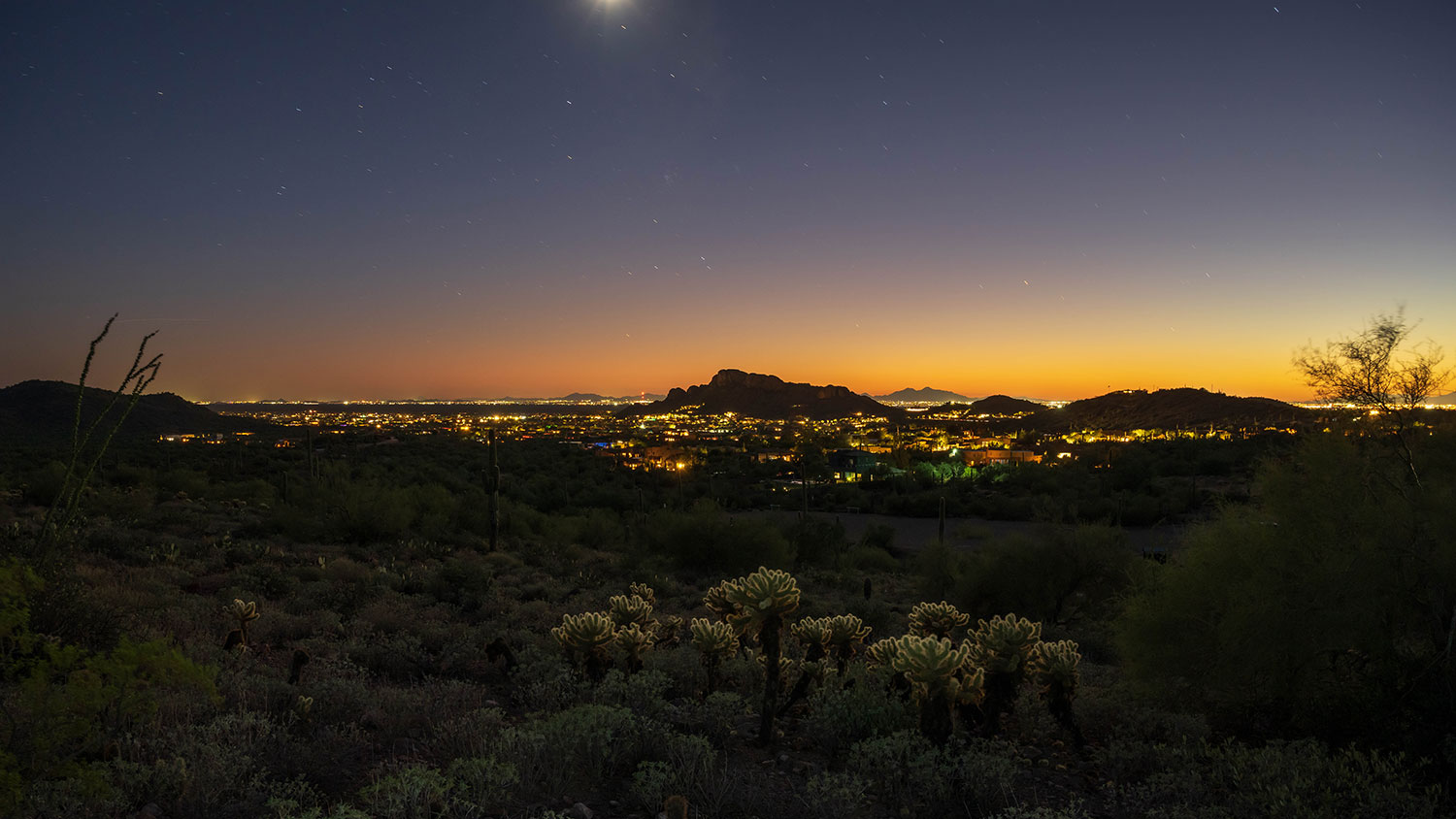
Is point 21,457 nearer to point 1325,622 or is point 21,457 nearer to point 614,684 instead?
point 614,684

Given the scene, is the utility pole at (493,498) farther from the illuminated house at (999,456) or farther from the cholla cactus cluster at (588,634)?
the illuminated house at (999,456)

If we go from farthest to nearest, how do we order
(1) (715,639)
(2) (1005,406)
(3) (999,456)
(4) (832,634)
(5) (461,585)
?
(2) (1005,406), (3) (999,456), (5) (461,585), (4) (832,634), (1) (715,639)

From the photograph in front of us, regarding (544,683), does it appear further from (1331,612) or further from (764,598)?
(1331,612)

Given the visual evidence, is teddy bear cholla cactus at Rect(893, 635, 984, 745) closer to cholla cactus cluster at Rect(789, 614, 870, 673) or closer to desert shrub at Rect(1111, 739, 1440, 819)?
desert shrub at Rect(1111, 739, 1440, 819)

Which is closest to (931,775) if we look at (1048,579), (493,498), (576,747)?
(576,747)

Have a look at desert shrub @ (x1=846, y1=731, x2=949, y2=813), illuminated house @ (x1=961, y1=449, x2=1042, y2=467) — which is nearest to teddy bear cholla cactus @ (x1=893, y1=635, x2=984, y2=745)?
desert shrub @ (x1=846, y1=731, x2=949, y2=813)

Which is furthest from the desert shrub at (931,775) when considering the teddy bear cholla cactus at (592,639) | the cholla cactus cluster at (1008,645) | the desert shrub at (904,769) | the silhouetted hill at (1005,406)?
the silhouetted hill at (1005,406)
